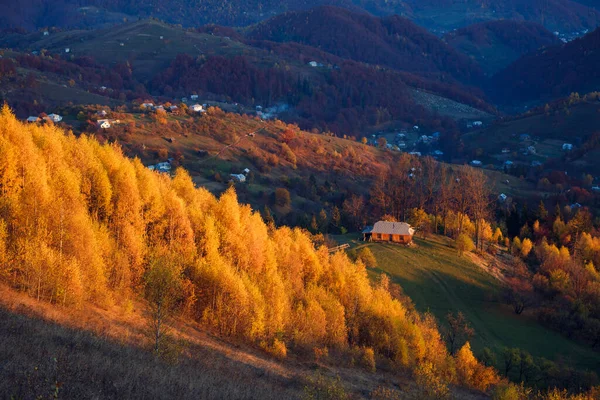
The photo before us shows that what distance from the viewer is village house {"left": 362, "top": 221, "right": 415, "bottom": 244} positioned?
65625 mm

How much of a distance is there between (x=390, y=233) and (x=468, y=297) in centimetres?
1302

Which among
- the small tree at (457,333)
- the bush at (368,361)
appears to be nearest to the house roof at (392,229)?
the small tree at (457,333)

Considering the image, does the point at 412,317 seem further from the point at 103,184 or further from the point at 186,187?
the point at 103,184

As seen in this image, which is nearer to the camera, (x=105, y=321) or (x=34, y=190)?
(x=105, y=321)

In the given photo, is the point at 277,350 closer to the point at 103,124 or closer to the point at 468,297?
the point at 468,297

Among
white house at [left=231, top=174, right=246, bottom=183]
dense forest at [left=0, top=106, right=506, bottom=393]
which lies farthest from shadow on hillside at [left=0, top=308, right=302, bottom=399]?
white house at [left=231, top=174, right=246, bottom=183]

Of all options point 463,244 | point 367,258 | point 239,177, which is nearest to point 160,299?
point 367,258

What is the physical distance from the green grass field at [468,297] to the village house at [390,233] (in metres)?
1.57

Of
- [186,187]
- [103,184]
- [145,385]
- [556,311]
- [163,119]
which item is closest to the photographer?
[145,385]

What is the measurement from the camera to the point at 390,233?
215ft


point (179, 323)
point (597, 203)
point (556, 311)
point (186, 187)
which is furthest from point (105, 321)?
point (597, 203)

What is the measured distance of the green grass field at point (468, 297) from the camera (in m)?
49.9

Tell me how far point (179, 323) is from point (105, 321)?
221 inches

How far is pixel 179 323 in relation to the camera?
3159cm
